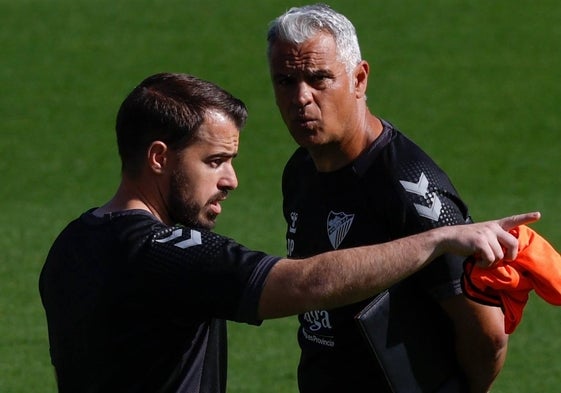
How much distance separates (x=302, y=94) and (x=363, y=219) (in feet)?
1.89

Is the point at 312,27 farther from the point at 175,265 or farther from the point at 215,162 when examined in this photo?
the point at 175,265

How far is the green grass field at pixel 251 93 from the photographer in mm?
12789

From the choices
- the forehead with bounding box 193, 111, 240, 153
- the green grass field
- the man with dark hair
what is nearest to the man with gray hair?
the man with dark hair

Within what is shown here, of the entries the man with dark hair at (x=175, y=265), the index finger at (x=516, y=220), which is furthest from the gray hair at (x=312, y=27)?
the index finger at (x=516, y=220)

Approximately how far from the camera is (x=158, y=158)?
4.17 metres

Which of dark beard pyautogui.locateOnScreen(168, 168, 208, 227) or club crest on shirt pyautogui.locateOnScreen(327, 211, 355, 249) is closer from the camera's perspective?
dark beard pyautogui.locateOnScreen(168, 168, 208, 227)

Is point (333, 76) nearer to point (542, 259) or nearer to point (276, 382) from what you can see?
point (542, 259)

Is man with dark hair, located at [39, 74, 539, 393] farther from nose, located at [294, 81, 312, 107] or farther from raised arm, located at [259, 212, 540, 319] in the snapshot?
nose, located at [294, 81, 312, 107]

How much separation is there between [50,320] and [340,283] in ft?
3.20

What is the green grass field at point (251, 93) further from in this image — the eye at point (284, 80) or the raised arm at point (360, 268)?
the raised arm at point (360, 268)

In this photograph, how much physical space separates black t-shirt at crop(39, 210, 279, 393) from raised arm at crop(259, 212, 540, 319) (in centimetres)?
7

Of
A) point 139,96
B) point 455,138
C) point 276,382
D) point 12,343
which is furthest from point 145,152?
point 455,138

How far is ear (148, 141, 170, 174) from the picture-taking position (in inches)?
164

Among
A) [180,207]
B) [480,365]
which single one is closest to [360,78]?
[480,365]
